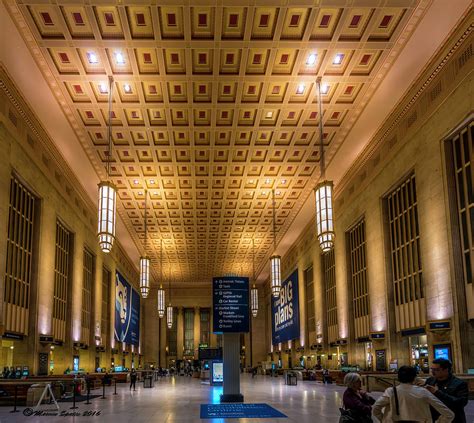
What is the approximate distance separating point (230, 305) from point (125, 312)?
27.2 m

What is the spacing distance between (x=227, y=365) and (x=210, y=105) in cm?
814

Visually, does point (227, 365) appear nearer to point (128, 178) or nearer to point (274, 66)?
point (274, 66)

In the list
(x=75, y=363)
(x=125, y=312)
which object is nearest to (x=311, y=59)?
(x=75, y=363)

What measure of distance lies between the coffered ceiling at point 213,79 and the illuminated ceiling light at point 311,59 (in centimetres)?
3

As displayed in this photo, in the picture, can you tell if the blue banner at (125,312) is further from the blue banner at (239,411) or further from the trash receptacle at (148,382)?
the blue banner at (239,411)

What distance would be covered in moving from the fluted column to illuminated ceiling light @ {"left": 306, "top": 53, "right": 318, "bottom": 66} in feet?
25.1

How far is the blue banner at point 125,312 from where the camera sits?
3684cm

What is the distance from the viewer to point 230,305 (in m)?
14.2

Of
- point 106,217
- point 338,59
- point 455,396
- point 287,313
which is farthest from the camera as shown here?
point 287,313

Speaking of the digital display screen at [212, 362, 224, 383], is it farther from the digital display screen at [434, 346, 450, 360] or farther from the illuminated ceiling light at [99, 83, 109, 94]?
the illuminated ceiling light at [99, 83, 109, 94]

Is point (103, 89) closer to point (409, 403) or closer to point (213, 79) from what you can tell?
point (213, 79)

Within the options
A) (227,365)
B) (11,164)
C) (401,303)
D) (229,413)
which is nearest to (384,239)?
(401,303)

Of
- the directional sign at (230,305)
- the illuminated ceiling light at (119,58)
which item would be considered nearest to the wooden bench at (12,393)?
the directional sign at (230,305)

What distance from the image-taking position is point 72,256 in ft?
84.3
